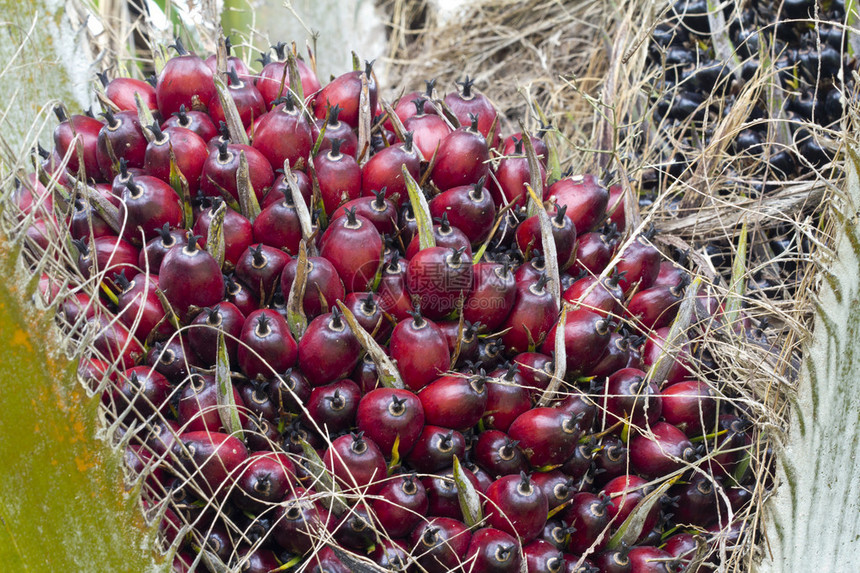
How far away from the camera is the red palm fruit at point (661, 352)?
142cm

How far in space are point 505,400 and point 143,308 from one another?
60 cm

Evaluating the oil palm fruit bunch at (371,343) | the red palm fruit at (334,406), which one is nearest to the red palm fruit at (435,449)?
the oil palm fruit bunch at (371,343)

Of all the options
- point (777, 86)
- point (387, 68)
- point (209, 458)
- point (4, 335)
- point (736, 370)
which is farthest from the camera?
point (387, 68)

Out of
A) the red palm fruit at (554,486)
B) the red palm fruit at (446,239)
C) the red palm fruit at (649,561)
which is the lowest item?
the red palm fruit at (649,561)

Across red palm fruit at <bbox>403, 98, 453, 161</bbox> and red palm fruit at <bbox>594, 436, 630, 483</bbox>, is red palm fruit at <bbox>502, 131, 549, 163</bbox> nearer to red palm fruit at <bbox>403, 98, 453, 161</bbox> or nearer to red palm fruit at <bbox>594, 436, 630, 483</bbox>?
red palm fruit at <bbox>403, 98, 453, 161</bbox>

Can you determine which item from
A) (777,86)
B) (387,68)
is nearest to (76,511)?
(777,86)

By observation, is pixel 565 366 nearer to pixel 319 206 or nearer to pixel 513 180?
pixel 513 180

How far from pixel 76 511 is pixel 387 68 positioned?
351cm

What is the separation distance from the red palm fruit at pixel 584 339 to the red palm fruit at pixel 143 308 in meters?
0.66

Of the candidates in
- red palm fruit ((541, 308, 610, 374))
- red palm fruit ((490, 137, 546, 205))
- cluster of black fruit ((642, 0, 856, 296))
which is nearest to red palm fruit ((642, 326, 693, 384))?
red palm fruit ((541, 308, 610, 374))

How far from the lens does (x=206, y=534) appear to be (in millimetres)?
1155

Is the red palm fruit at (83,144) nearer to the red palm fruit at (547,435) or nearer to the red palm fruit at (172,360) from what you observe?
the red palm fruit at (172,360)

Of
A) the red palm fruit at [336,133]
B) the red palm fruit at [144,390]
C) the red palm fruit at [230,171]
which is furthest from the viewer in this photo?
the red palm fruit at [336,133]

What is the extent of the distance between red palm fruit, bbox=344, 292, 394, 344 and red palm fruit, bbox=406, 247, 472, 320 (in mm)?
77
